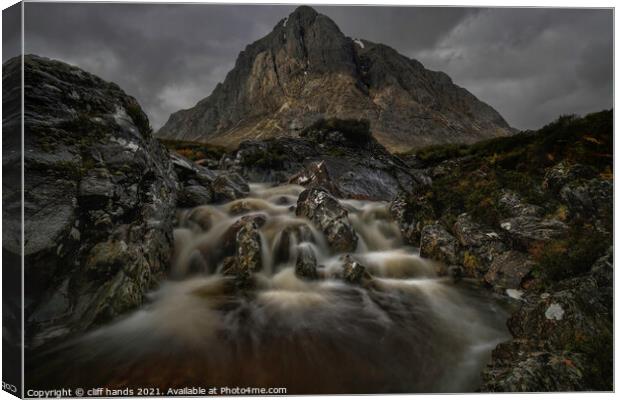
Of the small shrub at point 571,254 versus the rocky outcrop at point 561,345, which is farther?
the small shrub at point 571,254

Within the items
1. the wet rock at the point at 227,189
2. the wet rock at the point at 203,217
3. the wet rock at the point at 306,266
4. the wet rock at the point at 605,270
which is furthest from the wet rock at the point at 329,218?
the wet rock at the point at 605,270

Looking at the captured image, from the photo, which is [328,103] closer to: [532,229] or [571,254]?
[532,229]

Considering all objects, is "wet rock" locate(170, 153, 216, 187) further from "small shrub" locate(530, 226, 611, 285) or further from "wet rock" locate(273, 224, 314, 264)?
"small shrub" locate(530, 226, 611, 285)

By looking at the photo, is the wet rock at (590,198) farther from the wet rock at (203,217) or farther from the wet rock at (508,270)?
the wet rock at (203,217)

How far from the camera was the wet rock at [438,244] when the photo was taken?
5.63 m

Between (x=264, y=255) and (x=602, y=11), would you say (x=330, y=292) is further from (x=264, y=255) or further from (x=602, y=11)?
(x=602, y=11)

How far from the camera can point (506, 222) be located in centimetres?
550

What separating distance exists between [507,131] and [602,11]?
357 centimetres

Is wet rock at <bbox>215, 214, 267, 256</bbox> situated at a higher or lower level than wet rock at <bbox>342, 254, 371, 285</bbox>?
higher

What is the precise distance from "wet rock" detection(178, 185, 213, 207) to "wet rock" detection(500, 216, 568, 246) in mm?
6760

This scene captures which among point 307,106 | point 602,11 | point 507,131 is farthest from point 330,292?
point 307,106

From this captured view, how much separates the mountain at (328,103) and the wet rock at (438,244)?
377cm

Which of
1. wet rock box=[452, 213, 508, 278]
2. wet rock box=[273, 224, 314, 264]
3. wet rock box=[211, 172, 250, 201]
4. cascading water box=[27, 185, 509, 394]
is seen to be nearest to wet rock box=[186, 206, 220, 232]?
cascading water box=[27, 185, 509, 394]

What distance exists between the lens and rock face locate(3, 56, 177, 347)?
3492 millimetres
